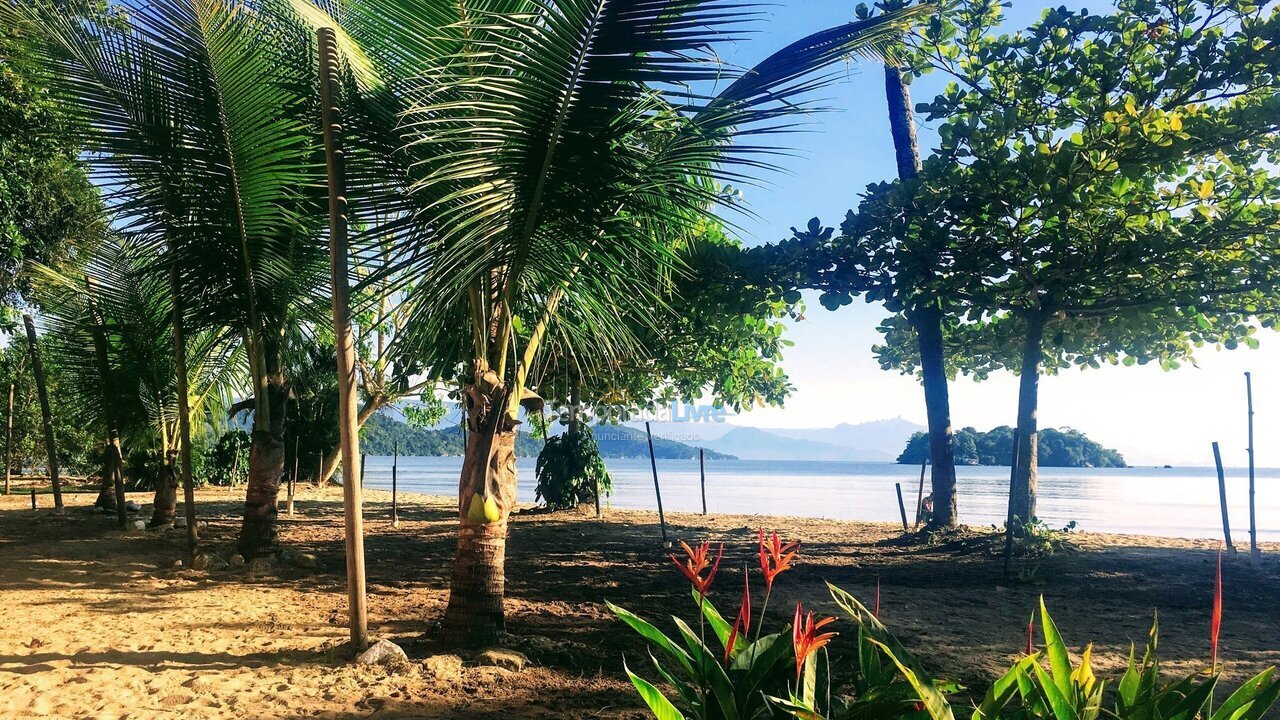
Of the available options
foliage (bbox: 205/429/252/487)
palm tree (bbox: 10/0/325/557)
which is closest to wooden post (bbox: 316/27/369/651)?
palm tree (bbox: 10/0/325/557)

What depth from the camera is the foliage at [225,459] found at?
20.7m

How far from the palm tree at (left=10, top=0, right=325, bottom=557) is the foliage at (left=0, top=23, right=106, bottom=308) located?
195 cm

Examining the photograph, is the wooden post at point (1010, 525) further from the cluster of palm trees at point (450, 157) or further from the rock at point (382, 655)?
the rock at point (382, 655)

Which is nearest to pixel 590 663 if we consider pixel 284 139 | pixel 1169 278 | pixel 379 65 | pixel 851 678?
pixel 851 678

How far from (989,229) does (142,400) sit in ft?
33.6

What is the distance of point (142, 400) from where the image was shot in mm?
9484

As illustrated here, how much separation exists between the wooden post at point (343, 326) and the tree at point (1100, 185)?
588cm

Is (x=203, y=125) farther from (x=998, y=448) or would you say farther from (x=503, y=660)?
(x=998, y=448)

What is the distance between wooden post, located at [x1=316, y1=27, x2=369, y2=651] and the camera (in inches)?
159

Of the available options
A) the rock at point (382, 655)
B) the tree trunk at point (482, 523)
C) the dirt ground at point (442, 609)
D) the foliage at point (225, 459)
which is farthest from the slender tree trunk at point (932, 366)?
the foliage at point (225, 459)

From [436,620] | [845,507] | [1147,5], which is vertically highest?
[1147,5]

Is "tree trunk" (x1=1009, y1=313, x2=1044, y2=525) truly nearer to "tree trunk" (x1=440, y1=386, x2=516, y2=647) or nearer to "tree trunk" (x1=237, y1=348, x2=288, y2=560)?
"tree trunk" (x1=440, y1=386, x2=516, y2=647)

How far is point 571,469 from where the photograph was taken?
13.9 m

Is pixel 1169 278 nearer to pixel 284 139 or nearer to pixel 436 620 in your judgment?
pixel 436 620
